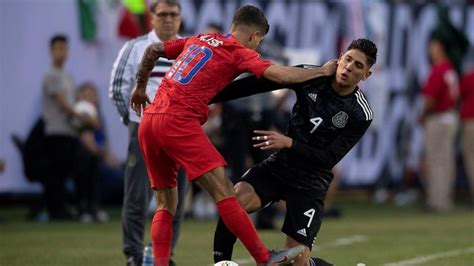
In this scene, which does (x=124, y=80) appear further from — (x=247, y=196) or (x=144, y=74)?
(x=247, y=196)

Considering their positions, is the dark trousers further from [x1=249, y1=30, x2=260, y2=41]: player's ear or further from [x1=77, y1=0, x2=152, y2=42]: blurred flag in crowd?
[x1=249, y1=30, x2=260, y2=41]: player's ear

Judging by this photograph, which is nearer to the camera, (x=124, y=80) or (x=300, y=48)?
(x=124, y=80)

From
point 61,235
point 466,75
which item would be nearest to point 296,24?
point 466,75

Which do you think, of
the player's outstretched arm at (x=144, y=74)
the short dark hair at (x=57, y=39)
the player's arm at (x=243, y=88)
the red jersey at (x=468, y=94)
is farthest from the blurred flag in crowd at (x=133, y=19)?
the player's arm at (x=243, y=88)

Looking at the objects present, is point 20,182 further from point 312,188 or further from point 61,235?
point 312,188

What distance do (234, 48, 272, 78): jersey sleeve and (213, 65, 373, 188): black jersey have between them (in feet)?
1.43

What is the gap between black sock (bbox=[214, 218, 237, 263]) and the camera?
28.8 ft

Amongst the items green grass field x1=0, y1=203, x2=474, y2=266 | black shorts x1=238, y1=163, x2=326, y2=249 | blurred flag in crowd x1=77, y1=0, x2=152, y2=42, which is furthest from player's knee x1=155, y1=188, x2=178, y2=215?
blurred flag in crowd x1=77, y1=0, x2=152, y2=42

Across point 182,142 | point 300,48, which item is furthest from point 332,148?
point 300,48

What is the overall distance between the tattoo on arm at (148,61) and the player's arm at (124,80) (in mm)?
833

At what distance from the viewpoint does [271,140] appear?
27.4 ft

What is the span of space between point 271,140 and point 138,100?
4.23 ft

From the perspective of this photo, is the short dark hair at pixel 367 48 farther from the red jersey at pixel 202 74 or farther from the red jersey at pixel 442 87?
the red jersey at pixel 442 87

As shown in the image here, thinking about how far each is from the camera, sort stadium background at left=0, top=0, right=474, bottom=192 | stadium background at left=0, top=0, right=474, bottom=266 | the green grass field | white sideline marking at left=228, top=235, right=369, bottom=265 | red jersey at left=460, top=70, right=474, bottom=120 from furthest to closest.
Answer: red jersey at left=460, top=70, right=474, bottom=120 < stadium background at left=0, top=0, right=474, bottom=192 < white sideline marking at left=228, top=235, right=369, bottom=265 < stadium background at left=0, top=0, right=474, bottom=266 < the green grass field
